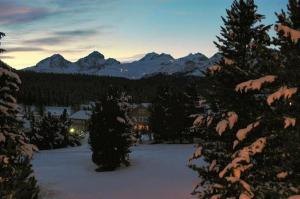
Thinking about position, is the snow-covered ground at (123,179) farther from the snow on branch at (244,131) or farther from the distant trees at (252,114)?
the snow on branch at (244,131)

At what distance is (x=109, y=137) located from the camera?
49406 millimetres

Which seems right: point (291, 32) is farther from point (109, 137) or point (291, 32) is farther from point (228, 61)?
point (109, 137)

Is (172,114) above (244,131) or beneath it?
above

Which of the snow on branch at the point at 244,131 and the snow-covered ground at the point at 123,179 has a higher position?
the snow on branch at the point at 244,131

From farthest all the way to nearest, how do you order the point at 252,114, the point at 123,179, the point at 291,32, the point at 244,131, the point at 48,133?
the point at 48,133 → the point at 123,179 → the point at 252,114 → the point at 244,131 → the point at 291,32

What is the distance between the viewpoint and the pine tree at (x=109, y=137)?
49.2 meters

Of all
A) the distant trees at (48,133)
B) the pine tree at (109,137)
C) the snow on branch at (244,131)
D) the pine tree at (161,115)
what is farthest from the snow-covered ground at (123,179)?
the distant trees at (48,133)

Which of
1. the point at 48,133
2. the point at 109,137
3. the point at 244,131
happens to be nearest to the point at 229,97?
the point at 244,131

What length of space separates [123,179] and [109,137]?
677 cm

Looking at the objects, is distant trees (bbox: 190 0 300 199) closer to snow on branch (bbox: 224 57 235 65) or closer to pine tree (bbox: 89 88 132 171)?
snow on branch (bbox: 224 57 235 65)

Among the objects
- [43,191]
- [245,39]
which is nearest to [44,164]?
[43,191]

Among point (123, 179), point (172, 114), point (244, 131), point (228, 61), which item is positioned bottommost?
point (123, 179)

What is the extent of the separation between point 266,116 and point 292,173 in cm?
163

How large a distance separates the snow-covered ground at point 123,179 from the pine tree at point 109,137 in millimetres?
1226
